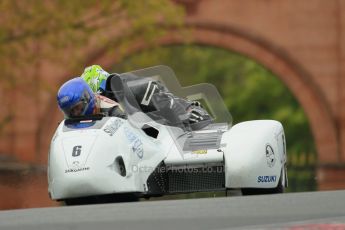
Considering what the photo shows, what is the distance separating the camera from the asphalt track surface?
7875 mm

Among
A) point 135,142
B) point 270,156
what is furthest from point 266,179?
point 135,142

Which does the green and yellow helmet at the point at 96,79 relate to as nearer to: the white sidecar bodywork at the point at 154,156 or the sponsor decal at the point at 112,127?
the white sidecar bodywork at the point at 154,156

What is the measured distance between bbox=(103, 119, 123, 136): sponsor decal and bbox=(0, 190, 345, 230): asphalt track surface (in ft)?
5.05

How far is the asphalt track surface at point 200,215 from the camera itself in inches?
310

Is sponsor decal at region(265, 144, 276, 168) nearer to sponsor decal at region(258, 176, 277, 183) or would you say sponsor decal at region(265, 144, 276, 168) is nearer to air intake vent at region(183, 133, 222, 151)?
sponsor decal at region(258, 176, 277, 183)

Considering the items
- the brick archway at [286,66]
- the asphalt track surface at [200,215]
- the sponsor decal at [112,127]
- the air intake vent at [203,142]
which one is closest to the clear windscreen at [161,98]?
the air intake vent at [203,142]

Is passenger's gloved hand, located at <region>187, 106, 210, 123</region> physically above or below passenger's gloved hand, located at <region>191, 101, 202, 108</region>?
below

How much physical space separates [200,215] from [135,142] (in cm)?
278

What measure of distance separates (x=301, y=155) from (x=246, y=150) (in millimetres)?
36456

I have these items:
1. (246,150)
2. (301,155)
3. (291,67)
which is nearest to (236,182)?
(246,150)

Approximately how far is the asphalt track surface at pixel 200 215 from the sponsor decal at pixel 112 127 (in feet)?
5.05

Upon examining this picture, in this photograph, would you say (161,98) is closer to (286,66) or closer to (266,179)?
(266,179)

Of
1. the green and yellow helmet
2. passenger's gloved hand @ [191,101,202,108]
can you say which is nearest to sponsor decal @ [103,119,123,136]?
the green and yellow helmet

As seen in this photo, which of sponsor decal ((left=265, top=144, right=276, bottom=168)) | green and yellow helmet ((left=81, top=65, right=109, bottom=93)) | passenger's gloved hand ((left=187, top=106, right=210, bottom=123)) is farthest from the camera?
passenger's gloved hand ((left=187, top=106, right=210, bottom=123))
